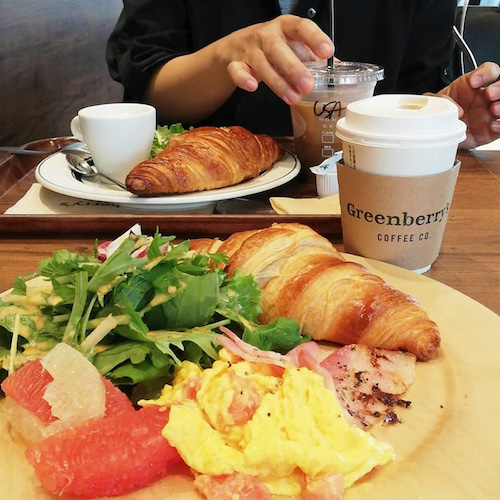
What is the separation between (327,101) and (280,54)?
0.21 metres

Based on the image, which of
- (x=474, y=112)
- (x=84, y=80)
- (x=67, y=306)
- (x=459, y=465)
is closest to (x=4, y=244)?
(x=67, y=306)

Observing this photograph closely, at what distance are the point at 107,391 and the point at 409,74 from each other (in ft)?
8.10

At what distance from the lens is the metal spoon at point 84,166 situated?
5.62 ft

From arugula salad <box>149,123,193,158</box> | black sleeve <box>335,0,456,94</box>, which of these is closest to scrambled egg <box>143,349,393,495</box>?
arugula salad <box>149,123,193,158</box>

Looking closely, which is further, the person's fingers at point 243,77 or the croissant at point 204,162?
the person's fingers at point 243,77

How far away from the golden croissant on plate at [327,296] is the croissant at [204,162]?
523mm

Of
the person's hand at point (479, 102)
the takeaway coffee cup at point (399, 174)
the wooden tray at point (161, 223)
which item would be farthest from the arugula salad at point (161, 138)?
the person's hand at point (479, 102)

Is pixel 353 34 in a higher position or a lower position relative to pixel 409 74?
higher

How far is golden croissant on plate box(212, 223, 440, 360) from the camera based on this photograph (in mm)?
921

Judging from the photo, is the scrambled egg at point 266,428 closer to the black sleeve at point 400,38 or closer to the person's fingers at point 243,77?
the person's fingers at point 243,77

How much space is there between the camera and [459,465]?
688 millimetres

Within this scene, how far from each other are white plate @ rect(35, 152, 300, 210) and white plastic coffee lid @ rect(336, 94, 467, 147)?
0.54 metres

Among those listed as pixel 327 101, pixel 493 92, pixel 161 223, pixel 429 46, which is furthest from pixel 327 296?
pixel 429 46

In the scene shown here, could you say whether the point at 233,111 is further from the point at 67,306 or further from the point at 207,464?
the point at 207,464
